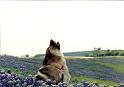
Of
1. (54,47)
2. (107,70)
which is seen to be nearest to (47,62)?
(54,47)

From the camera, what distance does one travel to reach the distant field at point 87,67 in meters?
14.0

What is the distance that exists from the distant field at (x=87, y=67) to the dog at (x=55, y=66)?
318 centimetres

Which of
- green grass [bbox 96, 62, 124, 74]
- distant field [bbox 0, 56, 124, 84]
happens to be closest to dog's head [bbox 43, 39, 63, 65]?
distant field [bbox 0, 56, 124, 84]

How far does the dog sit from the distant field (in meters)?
3.18

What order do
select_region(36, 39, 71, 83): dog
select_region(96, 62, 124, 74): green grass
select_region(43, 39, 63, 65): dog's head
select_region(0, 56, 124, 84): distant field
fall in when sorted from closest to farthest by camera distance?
select_region(36, 39, 71, 83): dog
select_region(43, 39, 63, 65): dog's head
select_region(0, 56, 124, 84): distant field
select_region(96, 62, 124, 74): green grass

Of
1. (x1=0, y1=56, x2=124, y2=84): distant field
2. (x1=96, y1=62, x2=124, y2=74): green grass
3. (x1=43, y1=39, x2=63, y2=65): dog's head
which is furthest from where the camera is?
(x1=96, y1=62, x2=124, y2=74): green grass

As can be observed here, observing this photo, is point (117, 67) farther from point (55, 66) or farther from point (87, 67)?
point (55, 66)

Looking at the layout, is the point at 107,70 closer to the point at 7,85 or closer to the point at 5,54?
the point at 5,54

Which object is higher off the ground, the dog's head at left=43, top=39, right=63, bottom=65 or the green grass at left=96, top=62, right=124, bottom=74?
the dog's head at left=43, top=39, right=63, bottom=65

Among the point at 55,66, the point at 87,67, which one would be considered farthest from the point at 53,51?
the point at 87,67

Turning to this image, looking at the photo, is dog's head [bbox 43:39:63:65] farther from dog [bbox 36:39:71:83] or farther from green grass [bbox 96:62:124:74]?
green grass [bbox 96:62:124:74]

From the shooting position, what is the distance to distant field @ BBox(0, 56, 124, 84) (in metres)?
14.0

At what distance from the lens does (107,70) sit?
52.7 feet

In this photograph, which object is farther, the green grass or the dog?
the green grass
